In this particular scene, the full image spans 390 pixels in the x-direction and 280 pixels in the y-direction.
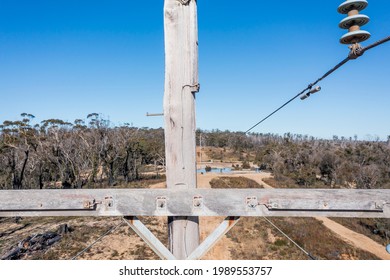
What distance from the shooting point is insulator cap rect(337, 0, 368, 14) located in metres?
1.40

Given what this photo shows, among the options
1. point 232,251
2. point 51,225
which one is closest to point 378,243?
point 232,251

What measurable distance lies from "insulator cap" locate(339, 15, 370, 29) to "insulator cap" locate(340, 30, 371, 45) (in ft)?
0.28

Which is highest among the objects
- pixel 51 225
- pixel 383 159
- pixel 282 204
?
pixel 282 204

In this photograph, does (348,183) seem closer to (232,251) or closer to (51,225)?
(232,251)

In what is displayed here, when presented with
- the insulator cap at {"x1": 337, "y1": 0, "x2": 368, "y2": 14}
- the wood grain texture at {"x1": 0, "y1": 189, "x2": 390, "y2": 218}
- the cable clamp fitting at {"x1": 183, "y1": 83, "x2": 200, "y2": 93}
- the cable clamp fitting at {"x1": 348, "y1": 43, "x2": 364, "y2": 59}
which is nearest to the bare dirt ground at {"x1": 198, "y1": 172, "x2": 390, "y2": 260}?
the wood grain texture at {"x1": 0, "y1": 189, "x2": 390, "y2": 218}

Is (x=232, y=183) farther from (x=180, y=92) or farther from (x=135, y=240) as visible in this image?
(x=180, y=92)

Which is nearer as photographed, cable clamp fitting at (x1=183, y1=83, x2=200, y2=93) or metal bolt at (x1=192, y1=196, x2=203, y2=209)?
metal bolt at (x1=192, y1=196, x2=203, y2=209)

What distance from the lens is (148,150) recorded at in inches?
1436

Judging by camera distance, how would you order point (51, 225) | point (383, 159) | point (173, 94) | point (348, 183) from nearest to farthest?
point (173, 94)
point (51, 225)
point (348, 183)
point (383, 159)

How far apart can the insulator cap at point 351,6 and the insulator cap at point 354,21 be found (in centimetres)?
9

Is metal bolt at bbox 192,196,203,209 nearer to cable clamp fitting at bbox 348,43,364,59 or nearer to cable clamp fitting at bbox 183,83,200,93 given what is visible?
cable clamp fitting at bbox 183,83,200,93

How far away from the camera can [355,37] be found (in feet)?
4.66
